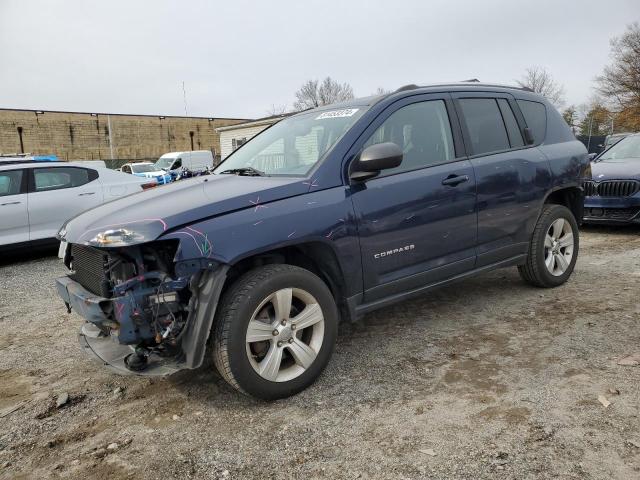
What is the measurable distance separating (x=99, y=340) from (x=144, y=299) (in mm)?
741

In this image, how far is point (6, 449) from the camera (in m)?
2.65

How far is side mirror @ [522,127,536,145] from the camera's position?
4.51 meters

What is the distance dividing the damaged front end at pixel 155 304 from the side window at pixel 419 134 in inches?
59.5

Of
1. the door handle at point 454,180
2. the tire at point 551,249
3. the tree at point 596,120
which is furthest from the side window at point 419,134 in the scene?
the tree at point 596,120

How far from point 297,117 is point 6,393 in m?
2.98

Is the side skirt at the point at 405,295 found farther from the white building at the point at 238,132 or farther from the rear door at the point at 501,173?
the white building at the point at 238,132

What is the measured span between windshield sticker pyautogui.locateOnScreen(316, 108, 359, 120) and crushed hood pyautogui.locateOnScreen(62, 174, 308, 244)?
0.79m

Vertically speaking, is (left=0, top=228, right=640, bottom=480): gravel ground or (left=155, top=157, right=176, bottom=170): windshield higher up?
(left=155, top=157, right=176, bottom=170): windshield

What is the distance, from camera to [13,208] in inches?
291

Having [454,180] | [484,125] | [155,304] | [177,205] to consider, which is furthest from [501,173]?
[155,304]

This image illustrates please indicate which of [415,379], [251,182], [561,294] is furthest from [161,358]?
[561,294]

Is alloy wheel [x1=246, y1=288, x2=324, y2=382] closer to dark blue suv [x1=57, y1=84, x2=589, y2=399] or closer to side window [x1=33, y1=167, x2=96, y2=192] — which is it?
dark blue suv [x1=57, y1=84, x2=589, y2=399]

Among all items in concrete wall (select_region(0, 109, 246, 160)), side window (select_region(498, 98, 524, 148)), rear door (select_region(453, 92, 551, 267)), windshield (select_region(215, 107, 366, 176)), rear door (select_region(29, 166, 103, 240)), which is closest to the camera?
windshield (select_region(215, 107, 366, 176))

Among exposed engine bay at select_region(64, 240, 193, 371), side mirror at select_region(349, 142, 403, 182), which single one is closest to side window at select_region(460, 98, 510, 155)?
side mirror at select_region(349, 142, 403, 182)
